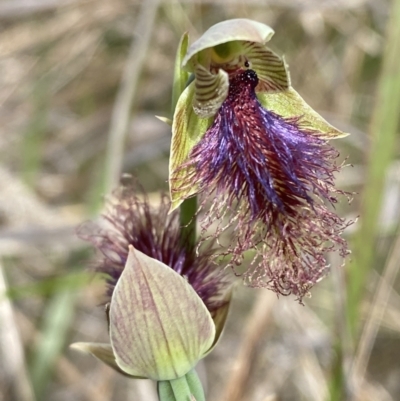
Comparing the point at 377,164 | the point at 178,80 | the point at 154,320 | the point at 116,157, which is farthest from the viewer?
the point at 116,157

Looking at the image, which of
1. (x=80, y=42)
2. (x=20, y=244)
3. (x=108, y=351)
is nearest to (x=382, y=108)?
(x=108, y=351)

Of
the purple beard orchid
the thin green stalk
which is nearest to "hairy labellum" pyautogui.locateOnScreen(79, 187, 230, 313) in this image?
the purple beard orchid

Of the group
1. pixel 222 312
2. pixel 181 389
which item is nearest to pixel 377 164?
pixel 222 312

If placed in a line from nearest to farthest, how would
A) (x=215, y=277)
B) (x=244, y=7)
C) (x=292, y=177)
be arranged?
1. (x=292, y=177)
2. (x=215, y=277)
3. (x=244, y=7)

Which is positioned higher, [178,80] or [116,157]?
[178,80]

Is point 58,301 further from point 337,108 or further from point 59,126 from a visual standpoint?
point 337,108

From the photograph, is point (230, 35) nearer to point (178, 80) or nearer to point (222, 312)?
point (178, 80)
